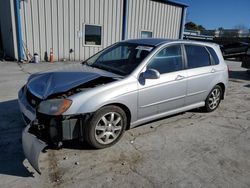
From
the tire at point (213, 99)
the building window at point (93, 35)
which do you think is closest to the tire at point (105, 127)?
the tire at point (213, 99)

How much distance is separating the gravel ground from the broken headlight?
2.25ft

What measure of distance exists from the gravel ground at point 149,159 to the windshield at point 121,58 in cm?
113

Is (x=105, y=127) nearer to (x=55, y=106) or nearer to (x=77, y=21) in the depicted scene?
(x=55, y=106)

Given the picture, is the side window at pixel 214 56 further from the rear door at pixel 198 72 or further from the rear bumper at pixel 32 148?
the rear bumper at pixel 32 148

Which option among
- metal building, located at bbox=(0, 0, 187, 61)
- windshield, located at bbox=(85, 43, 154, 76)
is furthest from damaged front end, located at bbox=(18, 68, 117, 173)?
metal building, located at bbox=(0, 0, 187, 61)

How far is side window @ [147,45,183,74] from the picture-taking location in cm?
373

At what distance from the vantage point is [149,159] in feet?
10.2

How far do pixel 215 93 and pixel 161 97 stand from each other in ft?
6.20

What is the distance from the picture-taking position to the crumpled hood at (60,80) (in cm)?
302

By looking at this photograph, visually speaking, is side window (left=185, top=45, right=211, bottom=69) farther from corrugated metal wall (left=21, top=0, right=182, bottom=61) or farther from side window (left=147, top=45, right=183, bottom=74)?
corrugated metal wall (left=21, top=0, right=182, bottom=61)

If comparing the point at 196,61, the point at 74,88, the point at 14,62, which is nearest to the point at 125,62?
the point at 74,88

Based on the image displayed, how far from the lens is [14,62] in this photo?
33.7 ft

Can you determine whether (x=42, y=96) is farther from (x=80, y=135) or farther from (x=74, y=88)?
(x=80, y=135)

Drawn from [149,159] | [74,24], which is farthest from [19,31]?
[149,159]
